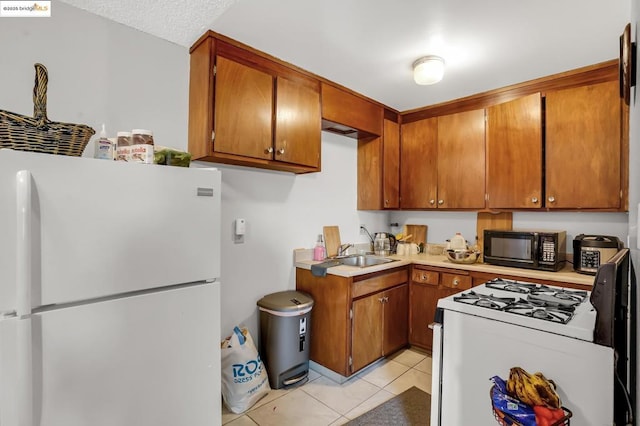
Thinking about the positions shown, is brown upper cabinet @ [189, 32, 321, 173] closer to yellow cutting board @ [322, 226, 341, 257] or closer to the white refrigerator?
the white refrigerator

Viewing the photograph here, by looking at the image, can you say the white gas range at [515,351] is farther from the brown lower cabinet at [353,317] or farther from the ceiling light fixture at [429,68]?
the ceiling light fixture at [429,68]

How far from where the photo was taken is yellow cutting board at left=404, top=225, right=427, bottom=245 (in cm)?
340

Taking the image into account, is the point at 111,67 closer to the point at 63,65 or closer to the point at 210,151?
the point at 63,65

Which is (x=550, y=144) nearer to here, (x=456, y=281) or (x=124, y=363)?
(x=456, y=281)

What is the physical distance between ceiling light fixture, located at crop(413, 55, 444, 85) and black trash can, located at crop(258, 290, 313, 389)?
6.04 ft

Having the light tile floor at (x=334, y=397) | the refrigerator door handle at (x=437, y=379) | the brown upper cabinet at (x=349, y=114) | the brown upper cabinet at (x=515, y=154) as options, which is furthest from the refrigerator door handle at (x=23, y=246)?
the brown upper cabinet at (x=515, y=154)

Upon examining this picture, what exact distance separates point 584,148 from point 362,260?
1965 mm

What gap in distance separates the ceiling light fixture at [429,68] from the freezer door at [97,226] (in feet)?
5.40

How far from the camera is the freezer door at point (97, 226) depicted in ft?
3.20

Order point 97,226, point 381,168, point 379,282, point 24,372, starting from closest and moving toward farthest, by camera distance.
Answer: point 24,372 < point 97,226 < point 379,282 < point 381,168

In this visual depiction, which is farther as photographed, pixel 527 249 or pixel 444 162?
pixel 444 162

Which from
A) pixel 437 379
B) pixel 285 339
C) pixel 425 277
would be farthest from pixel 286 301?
pixel 425 277

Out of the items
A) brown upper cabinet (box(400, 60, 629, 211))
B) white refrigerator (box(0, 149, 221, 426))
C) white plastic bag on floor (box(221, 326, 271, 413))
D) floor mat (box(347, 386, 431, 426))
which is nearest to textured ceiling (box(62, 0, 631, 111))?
brown upper cabinet (box(400, 60, 629, 211))

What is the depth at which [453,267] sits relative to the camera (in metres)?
2.58
